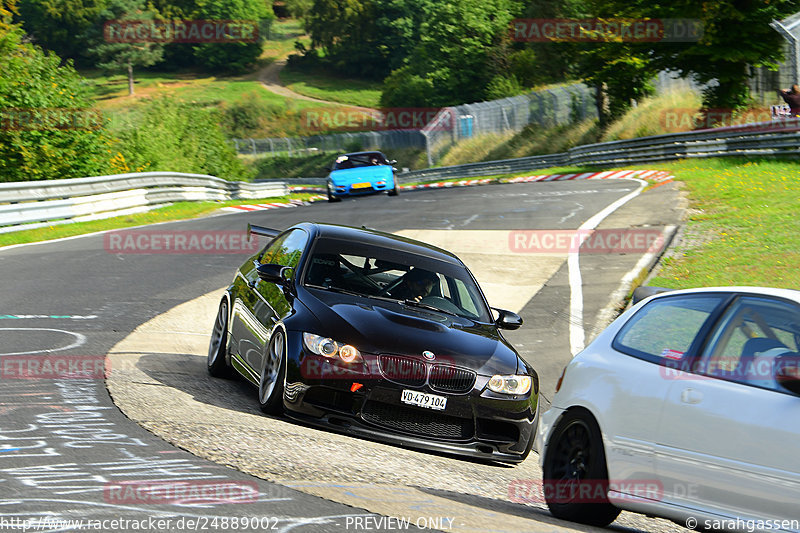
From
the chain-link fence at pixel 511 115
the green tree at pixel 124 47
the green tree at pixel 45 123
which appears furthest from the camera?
the green tree at pixel 124 47

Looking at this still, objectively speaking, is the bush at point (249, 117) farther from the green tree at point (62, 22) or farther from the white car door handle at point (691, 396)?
the white car door handle at point (691, 396)

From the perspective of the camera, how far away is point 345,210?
26.1 m

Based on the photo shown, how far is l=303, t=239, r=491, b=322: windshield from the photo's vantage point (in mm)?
8664

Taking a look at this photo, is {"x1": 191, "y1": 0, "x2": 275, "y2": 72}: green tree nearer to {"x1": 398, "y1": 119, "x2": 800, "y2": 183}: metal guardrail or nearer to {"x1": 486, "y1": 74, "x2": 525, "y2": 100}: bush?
{"x1": 486, "y1": 74, "x2": 525, "y2": 100}: bush

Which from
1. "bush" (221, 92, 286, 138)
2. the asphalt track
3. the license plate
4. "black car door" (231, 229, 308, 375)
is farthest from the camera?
"bush" (221, 92, 286, 138)

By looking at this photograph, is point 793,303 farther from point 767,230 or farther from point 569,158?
point 569,158

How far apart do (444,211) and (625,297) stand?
11.6 meters

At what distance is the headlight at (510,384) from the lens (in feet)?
25.0

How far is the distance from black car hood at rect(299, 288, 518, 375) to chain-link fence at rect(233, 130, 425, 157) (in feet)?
203

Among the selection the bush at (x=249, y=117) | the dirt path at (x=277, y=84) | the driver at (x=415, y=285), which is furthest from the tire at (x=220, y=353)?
the dirt path at (x=277, y=84)

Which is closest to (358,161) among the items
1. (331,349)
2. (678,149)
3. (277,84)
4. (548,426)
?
(678,149)

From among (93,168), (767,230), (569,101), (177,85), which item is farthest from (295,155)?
(767,230)

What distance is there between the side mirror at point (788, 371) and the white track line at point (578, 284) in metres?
6.25

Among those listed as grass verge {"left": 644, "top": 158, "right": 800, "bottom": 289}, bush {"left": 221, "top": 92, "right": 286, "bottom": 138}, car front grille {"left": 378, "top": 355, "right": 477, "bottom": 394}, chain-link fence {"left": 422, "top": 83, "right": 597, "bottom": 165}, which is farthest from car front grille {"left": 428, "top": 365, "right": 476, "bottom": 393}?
bush {"left": 221, "top": 92, "right": 286, "bottom": 138}
